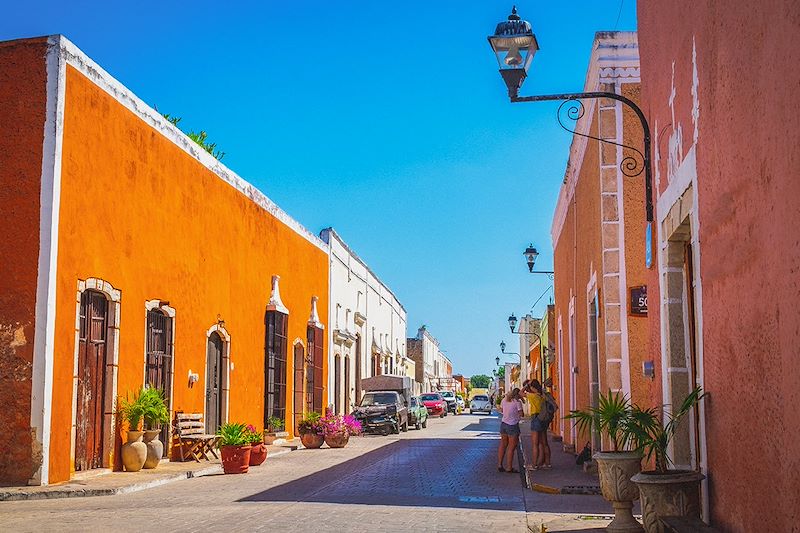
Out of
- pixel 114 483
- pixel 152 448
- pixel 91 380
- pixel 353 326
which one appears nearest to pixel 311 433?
pixel 152 448

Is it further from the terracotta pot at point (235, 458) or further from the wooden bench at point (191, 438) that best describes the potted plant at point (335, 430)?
the terracotta pot at point (235, 458)

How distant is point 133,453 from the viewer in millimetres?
14992

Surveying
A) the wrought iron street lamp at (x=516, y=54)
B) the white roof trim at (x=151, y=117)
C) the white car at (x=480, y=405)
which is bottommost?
the white car at (x=480, y=405)

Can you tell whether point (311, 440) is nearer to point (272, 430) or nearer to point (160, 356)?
point (272, 430)

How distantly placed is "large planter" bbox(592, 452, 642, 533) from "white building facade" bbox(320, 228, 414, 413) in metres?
23.7

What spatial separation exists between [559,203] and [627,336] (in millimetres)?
12308

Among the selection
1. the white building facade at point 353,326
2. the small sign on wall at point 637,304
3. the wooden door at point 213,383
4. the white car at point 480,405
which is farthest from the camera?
the white car at point 480,405

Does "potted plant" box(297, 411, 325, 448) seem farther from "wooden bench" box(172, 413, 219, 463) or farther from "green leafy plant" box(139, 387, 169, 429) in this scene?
"green leafy plant" box(139, 387, 169, 429)

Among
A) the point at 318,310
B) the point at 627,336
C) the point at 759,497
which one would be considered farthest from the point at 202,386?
the point at 759,497

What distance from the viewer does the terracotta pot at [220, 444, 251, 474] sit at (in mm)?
15445

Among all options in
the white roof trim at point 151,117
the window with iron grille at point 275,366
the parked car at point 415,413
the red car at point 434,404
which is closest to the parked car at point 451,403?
the red car at point 434,404

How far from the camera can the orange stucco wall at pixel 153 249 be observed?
44.9 feet

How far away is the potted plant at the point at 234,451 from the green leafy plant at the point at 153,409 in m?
1.08

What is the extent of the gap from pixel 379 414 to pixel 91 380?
54.0ft
